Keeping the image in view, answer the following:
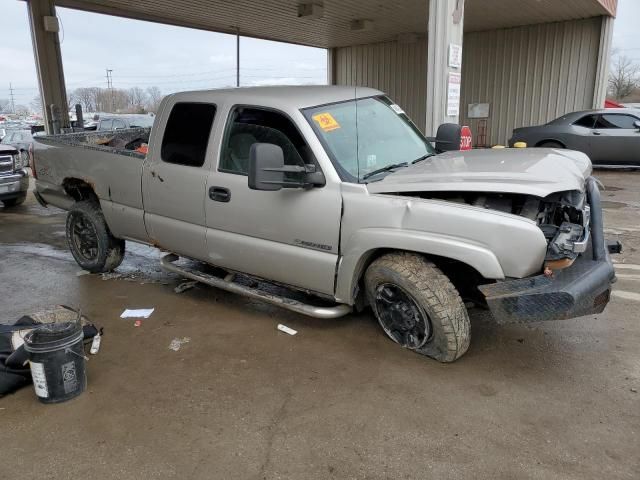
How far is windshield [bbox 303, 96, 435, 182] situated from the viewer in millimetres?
3842

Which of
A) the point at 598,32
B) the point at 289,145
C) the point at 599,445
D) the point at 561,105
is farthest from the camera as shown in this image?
the point at 561,105

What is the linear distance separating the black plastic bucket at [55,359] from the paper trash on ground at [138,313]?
4.37 ft

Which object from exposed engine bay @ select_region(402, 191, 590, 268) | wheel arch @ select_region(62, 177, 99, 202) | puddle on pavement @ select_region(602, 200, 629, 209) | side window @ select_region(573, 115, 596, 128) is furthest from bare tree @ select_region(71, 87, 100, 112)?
exposed engine bay @ select_region(402, 191, 590, 268)

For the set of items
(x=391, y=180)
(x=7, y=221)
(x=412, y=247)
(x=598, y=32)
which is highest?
(x=598, y=32)

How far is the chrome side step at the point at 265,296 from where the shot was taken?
12.7 ft

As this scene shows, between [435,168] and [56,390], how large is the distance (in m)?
2.92

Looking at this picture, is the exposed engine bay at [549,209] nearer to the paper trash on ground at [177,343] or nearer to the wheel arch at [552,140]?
the paper trash on ground at [177,343]

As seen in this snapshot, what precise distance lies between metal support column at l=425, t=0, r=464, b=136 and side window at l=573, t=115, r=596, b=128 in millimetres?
6993

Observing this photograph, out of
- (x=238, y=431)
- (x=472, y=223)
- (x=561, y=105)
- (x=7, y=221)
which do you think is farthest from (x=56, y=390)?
(x=561, y=105)

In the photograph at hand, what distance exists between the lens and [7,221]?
9117 millimetres

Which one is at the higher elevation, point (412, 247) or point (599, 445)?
point (412, 247)

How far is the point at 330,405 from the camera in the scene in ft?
10.6

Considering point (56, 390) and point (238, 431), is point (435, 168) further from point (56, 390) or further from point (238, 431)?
point (56, 390)

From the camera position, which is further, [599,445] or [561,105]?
[561,105]
